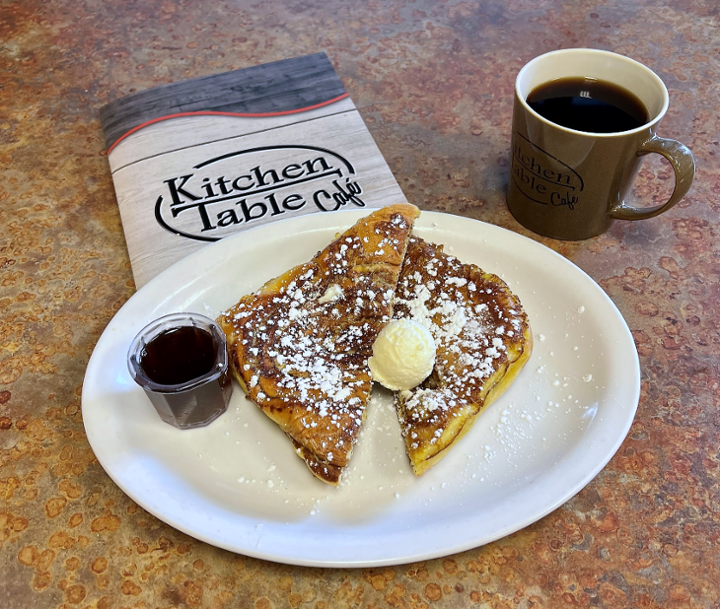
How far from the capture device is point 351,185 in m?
1.59

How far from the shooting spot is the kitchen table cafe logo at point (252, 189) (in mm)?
1521

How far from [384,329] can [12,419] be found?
0.72m

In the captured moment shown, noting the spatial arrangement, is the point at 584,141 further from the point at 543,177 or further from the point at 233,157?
the point at 233,157

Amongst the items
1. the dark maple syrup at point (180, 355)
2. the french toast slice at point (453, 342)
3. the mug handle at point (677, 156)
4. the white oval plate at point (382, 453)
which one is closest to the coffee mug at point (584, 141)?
the mug handle at point (677, 156)

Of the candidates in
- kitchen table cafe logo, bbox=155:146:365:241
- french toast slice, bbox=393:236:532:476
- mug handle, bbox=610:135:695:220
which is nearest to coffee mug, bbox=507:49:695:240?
mug handle, bbox=610:135:695:220

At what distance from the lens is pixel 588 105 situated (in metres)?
1.39

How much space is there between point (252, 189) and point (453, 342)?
71 centimetres

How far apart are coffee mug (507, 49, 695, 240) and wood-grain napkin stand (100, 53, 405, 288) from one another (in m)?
0.36

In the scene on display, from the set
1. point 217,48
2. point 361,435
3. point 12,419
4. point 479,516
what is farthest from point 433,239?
point 217,48

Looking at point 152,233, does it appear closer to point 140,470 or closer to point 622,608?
point 140,470

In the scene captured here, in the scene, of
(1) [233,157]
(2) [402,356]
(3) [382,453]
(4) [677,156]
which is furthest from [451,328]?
(1) [233,157]

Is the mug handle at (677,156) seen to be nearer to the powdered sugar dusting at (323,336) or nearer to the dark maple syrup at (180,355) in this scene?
the powdered sugar dusting at (323,336)

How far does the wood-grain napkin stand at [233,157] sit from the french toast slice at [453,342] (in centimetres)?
→ 34

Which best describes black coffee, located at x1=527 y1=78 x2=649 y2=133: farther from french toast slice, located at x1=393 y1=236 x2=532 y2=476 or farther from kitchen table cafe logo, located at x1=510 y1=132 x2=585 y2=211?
french toast slice, located at x1=393 y1=236 x2=532 y2=476
